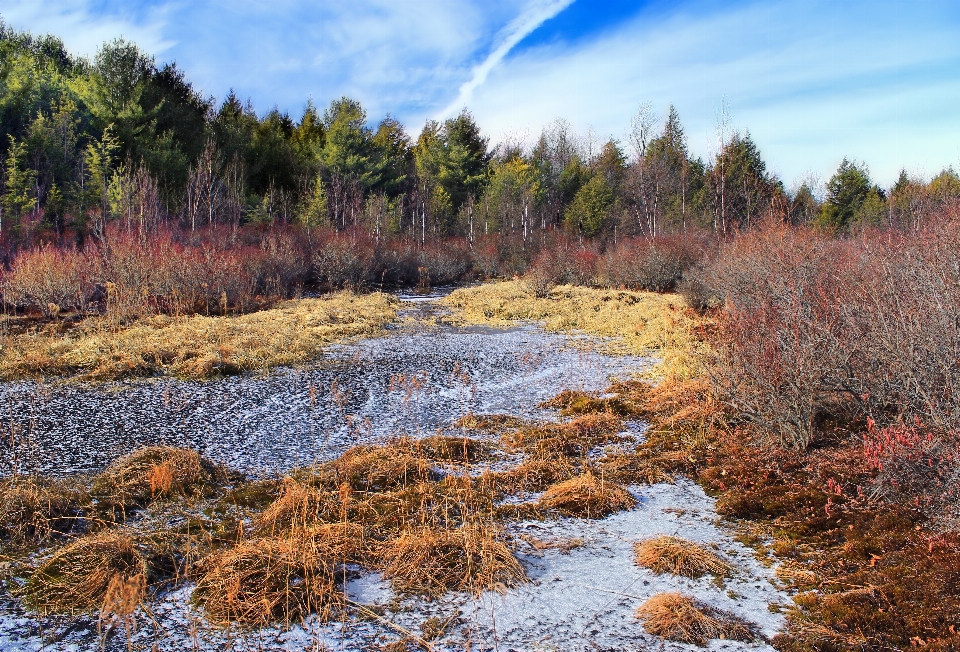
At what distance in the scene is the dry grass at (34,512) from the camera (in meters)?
4.04

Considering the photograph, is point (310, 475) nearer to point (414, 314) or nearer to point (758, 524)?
point (758, 524)

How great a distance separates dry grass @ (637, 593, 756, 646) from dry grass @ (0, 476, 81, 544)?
3.77 metres

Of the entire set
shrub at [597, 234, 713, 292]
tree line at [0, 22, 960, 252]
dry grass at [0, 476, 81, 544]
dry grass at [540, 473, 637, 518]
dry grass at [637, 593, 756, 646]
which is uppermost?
tree line at [0, 22, 960, 252]

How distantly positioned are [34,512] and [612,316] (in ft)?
38.7

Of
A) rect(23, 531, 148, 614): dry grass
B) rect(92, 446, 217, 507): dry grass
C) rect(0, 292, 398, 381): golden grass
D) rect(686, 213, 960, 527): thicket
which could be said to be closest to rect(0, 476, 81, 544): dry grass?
rect(92, 446, 217, 507): dry grass

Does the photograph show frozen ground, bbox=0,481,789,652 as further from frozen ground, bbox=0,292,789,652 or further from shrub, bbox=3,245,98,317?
shrub, bbox=3,245,98,317

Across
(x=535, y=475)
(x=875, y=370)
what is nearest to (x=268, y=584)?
(x=535, y=475)

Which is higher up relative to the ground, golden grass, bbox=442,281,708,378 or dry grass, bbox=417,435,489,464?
golden grass, bbox=442,281,708,378

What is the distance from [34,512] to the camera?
162 inches

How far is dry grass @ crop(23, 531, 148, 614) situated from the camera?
130 inches

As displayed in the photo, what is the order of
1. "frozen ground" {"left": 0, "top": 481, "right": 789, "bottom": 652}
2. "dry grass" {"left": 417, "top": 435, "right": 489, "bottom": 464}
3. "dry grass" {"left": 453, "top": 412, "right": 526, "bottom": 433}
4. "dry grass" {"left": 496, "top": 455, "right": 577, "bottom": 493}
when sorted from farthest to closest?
"dry grass" {"left": 453, "top": 412, "right": 526, "bottom": 433}, "dry grass" {"left": 417, "top": 435, "right": 489, "bottom": 464}, "dry grass" {"left": 496, "top": 455, "right": 577, "bottom": 493}, "frozen ground" {"left": 0, "top": 481, "right": 789, "bottom": 652}

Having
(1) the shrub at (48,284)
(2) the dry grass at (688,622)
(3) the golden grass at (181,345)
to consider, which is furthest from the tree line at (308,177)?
(2) the dry grass at (688,622)

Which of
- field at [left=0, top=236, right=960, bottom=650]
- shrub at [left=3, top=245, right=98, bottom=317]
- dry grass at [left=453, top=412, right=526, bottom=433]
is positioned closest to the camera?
field at [left=0, top=236, right=960, bottom=650]

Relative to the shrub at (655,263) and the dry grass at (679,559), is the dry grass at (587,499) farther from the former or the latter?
the shrub at (655,263)
